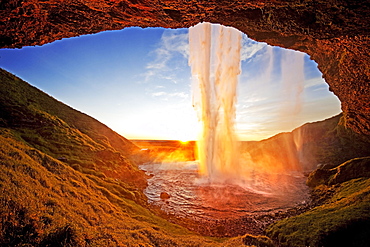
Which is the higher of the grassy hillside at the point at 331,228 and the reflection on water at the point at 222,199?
the grassy hillside at the point at 331,228

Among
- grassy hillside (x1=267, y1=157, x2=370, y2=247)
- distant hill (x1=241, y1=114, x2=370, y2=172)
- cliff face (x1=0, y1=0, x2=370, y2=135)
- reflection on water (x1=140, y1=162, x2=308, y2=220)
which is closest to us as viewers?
cliff face (x1=0, y1=0, x2=370, y2=135)

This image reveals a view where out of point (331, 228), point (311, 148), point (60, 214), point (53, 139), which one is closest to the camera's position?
point (60, 214)

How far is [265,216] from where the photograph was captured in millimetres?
20125

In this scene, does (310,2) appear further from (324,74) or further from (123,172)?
(123,172)

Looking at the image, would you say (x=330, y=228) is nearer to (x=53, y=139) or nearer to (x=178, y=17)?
(x=178, y=17)

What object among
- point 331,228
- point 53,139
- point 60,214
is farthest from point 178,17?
point 53,139

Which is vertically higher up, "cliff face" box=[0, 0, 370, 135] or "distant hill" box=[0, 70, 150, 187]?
"cliff face" box=[0, 0, 370, 135]

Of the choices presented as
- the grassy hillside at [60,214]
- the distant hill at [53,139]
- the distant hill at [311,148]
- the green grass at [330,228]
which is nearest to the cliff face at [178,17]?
the grassy hillside at [60,214]

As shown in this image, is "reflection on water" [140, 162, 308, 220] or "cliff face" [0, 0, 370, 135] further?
"reflection on water" [140, 162, 308, 220]

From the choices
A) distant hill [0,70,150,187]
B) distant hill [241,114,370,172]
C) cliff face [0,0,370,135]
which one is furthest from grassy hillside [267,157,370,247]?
distant hill [241,114,370,172]

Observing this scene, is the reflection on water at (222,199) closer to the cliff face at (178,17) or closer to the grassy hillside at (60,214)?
the grassy hillside at (60,214)

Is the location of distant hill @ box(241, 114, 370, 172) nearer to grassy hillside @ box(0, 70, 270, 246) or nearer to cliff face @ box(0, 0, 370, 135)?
cliff face @ box(0, 0, 370, 135)

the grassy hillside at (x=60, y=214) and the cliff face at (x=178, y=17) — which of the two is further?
the cliff face at (x=178, y=17)

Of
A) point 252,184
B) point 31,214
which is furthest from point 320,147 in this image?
point 31,214
